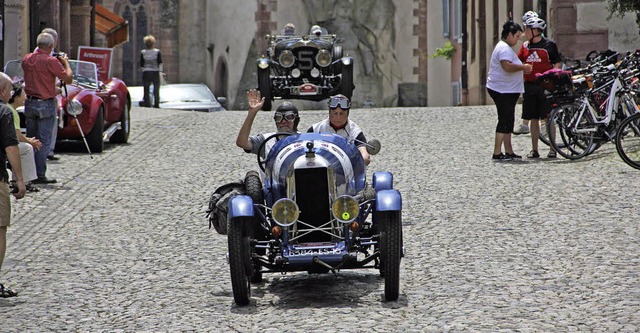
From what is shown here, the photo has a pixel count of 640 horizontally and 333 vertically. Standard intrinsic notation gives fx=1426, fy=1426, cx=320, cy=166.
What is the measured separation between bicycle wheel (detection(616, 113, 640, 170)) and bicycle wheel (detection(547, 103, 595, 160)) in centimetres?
106

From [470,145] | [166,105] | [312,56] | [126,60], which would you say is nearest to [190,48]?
[126,60]

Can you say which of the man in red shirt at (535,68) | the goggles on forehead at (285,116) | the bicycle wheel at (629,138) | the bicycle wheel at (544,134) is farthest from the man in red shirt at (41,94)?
the goggles on forehead at (285,116)

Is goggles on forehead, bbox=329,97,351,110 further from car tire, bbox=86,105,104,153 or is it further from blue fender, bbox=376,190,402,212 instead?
car tire, bbox=86,105,104,153

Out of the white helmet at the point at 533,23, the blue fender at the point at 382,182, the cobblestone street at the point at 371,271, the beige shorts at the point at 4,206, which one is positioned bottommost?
the cobblestone street at the point at 371,271

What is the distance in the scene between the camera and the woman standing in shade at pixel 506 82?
17406mm

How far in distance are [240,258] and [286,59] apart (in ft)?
55.3

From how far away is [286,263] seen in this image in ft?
29.2

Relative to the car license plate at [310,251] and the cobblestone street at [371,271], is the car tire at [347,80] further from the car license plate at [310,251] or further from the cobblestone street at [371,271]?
the car license plate at [310,251]

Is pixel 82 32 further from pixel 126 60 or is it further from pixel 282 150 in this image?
pixel 282 150

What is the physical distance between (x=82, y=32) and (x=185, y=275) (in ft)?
96.5

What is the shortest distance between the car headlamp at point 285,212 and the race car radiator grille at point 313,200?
230mm

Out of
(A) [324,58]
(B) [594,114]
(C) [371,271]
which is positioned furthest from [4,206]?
(A) [324,58]

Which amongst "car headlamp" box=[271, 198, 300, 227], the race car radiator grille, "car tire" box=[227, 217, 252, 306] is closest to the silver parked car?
the race car radiator grille

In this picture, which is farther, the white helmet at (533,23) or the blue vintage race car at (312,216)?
the white helmet at (533,23)
